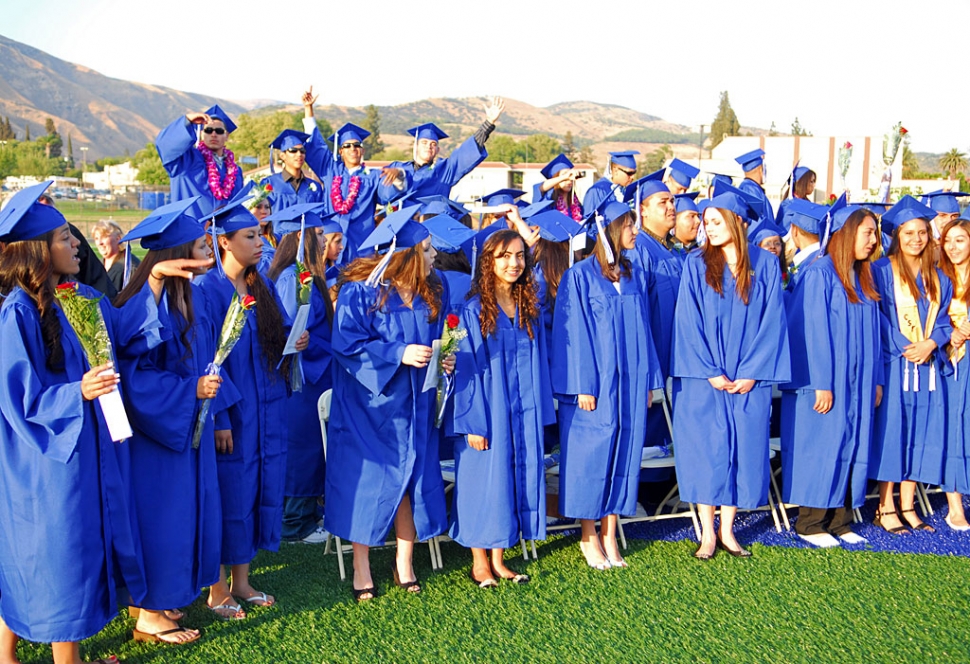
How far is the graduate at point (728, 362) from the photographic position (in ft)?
17.1

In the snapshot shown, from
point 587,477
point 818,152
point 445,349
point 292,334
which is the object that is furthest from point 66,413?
point 818,152

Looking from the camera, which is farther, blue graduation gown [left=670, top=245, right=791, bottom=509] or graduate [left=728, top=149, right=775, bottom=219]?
graduate [left=728, top=149, right=775, bottom=219]

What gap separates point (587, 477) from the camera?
5.09 metres

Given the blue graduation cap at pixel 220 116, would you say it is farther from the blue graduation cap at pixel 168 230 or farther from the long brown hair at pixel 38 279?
the long brown hair at pixel 38 279

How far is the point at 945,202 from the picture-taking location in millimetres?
7285

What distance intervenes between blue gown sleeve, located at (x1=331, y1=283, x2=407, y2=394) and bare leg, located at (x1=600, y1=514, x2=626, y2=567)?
5.51 feet

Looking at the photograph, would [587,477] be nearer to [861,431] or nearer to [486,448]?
[486,448]

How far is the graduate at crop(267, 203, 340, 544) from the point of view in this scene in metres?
5.42

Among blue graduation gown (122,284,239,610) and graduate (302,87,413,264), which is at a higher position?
graduate (302,87,413,264)


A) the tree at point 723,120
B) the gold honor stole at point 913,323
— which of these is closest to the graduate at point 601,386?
the gold honor stole at point 913,323

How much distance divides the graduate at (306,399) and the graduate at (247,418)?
2.46 ft

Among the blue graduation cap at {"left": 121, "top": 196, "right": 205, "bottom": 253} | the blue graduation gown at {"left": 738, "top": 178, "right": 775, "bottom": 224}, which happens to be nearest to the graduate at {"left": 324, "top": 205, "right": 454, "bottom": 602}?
the blue graduation cap at {"left": 121, "top": 196, "right": 205, "bottom": 253}

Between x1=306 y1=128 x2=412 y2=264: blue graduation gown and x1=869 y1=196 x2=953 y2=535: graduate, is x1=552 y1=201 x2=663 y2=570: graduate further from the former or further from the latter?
x1=306 y1=128 x2=412 y2=264: blue graduation gown

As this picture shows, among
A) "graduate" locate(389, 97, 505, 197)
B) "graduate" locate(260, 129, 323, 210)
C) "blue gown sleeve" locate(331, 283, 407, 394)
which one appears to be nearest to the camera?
"blue gown sleeve" locate(331, 283, 407, 394)
